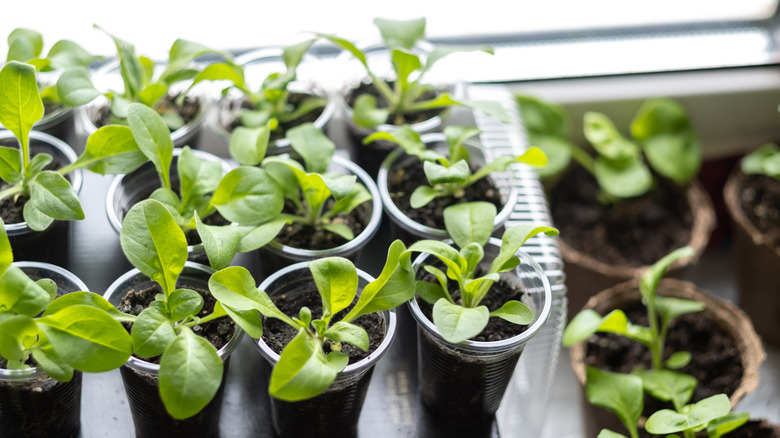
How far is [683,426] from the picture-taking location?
0.74m

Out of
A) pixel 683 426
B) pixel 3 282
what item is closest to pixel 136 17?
pixel 3 282

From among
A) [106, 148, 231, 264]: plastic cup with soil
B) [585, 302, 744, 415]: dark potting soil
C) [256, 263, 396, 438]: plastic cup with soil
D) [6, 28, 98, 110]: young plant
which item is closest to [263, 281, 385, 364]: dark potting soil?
[256, 263, 396, 438]: plastic cup with soil

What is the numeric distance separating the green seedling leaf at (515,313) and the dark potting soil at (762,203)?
619 millimetres

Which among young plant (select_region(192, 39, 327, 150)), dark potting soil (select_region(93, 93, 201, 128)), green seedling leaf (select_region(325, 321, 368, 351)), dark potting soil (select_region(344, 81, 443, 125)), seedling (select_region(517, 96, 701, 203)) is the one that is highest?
young plant (select_region(192, 39, 327, 150))

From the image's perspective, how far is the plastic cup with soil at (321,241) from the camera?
755 mm

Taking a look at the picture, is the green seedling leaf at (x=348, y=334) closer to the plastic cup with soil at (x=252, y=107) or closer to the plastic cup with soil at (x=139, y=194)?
the plastic cup with soil at (x=139, y=194)

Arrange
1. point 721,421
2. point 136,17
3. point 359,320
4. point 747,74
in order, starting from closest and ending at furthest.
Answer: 1. point 359,320
2. point 721,421
3. point 136,17
4. point 747,74

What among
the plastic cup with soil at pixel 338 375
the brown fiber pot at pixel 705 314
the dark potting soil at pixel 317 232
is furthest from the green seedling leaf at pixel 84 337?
the brown fiber pot at pixel 705 314

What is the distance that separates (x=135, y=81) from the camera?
2.68ft

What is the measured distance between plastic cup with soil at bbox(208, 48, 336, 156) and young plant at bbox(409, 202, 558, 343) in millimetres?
233

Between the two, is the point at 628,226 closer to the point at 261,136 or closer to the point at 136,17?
the point at 261,136

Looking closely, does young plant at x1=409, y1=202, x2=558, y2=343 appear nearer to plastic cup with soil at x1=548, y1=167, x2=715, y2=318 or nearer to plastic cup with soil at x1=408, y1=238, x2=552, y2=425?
plastic cup with soil at x1=408, y1=238, x2=552, y2=425

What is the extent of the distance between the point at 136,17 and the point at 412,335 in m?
0.72

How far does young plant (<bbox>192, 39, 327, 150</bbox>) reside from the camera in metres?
0.80
